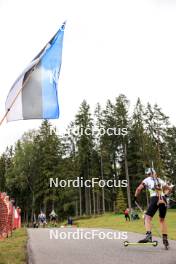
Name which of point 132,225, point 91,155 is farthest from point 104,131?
Result: point 132,225

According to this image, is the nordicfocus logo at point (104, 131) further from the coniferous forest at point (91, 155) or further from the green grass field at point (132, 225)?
the green grass field at point (132, 225)

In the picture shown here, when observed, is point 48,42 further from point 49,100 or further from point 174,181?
point 174,181

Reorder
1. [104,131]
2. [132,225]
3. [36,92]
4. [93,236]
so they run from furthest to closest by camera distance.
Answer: [104,131] → [132,225] → [93,236] → [36,92]

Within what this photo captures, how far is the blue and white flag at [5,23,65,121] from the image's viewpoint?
8.43 m

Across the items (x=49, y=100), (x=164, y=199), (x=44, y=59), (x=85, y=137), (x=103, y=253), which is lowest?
(x=103, y=253)

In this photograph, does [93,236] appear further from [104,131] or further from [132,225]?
[104,131]

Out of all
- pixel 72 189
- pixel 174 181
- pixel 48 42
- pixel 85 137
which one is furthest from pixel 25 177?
pixel 48 42

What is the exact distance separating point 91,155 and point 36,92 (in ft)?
193

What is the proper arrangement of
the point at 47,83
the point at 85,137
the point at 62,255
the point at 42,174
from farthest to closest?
the point at 42,174
the point at 85,137
the point at 47,83
the point at 62,255

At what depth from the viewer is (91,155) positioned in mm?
67125

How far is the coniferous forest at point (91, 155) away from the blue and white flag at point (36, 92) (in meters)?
48.9

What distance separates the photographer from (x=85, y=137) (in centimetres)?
6631

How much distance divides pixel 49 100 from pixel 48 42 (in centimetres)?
148

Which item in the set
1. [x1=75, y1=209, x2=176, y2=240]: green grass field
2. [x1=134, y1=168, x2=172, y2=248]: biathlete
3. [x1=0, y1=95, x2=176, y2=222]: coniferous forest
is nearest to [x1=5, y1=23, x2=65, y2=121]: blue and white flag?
[x1=134, y1=168, x2=172, y2=248]: biathlete
